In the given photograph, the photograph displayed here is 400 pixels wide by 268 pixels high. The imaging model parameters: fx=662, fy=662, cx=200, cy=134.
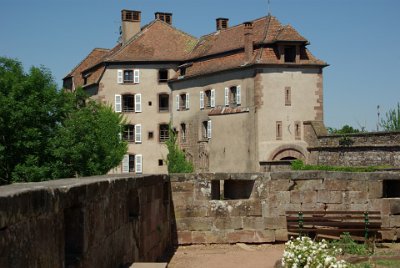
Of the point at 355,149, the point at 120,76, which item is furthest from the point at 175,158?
the point at 355,149

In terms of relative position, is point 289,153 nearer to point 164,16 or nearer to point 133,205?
point 164,16

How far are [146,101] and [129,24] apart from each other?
316 inches

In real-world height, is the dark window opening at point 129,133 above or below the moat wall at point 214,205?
above

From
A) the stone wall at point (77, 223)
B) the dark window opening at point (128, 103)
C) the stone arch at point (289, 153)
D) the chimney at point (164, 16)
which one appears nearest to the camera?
the stone wall at point (77, 223)

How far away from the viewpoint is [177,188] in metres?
13.3

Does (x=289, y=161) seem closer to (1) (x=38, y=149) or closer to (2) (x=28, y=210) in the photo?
(1) (x=38, y=149)

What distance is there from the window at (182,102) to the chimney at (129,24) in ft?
28.4

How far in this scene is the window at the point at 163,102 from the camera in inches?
2159

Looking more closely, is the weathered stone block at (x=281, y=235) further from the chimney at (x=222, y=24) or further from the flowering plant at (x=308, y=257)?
the chimney at (x=222, y=24)

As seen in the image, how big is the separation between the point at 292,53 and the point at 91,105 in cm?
1521

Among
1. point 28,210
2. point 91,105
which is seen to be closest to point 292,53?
point 91,105

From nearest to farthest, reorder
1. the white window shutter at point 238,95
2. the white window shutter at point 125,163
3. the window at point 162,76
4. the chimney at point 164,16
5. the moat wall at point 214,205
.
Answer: the moat wall at point 214,205, the white window shutter at point 238,95, the white window shutter at point 125,163, the window at point 162,76, the chimney at point 164,16

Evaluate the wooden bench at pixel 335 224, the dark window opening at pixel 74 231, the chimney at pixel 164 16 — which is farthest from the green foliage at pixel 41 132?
the dark window opening at pixel 74 231

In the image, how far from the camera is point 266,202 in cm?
1331
